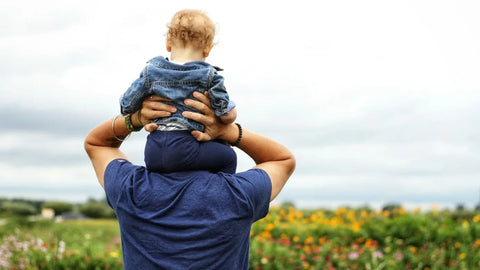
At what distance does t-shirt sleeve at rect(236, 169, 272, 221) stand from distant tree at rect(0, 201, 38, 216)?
11.1m

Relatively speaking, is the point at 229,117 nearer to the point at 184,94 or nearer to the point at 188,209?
the point at 184,94

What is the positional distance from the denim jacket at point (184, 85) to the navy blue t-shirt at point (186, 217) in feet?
0.88

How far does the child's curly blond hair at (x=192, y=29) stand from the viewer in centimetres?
243

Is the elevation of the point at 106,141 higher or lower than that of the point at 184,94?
lower

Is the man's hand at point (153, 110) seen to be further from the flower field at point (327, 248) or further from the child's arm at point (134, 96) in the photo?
the flower field at point (327, 248)

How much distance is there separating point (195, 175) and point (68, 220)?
11.2 metres

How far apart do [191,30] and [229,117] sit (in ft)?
1.41

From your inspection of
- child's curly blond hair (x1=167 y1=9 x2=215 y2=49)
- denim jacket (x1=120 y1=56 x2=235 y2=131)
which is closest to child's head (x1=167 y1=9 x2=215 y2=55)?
child's curly blond hair (x1=167 y1=9 x2=215 y2=49)

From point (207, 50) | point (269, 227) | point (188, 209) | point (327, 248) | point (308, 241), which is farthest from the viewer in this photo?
point (269, 227)

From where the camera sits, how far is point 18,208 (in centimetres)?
1240

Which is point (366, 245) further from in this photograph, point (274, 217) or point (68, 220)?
point (68, 220)

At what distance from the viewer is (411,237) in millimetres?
7875

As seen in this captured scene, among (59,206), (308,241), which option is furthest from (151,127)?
(59,206)

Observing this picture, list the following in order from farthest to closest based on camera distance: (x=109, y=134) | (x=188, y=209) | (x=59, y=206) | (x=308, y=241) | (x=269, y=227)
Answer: (x=59, y=206) < (x=269, y=227) < (x=308, y=241) < (x=109, y=134) < (x=188, y=209)
